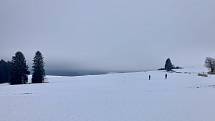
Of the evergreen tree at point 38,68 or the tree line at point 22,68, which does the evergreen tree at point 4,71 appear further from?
the evergreen tree at point 38,68

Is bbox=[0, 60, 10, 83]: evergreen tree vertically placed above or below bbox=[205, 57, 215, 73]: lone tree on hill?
below

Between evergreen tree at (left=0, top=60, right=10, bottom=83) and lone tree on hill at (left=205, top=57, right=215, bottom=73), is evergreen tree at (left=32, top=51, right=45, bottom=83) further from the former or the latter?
lone tree on hill at (left=205, top=57, right=215, bottom=73)

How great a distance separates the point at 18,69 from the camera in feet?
271

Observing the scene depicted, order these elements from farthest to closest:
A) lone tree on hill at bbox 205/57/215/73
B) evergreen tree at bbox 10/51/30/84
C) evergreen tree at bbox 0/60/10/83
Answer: lone tree on hill at bbox 205/57/215/73
evergreen tree at bbox 0/60/10/83
evergreen tree at bbox 10/51/30/84

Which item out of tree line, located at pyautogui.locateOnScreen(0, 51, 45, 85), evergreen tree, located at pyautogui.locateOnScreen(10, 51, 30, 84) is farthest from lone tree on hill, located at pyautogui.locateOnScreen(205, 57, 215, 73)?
evergreen tree, located at pyautogui.locateOnScreen(10, 51, 30, 84)

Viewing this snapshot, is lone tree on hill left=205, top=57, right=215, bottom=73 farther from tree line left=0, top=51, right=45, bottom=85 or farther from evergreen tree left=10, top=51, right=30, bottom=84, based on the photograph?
evergreen tree left=10, top=51, right=30, bottom=84

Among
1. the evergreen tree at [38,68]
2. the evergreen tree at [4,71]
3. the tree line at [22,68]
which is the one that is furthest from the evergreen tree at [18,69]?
the evergreen tree at [4,71]

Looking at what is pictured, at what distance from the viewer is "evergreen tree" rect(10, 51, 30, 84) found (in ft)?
270

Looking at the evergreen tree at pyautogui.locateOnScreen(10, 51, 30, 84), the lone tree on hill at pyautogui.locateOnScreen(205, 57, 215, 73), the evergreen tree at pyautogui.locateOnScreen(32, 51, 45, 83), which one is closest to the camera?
the evergreen tree at pyautogui.locateOnScreen(10, 51, 30, 84)

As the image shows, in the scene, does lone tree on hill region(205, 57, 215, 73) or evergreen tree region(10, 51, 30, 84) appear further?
lone tree on hill region(205, 57, 215, 73)

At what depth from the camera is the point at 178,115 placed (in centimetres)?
2488

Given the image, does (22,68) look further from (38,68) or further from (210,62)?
(210,62)

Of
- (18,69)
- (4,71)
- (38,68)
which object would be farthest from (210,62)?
(18,69)

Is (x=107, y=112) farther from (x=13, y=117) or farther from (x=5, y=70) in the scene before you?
(x=5, y=70)
